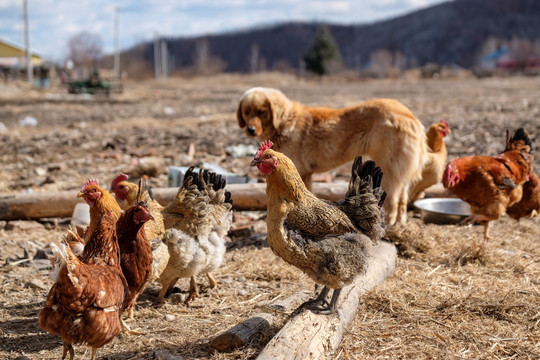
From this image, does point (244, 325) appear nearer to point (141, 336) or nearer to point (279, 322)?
point (279, 322)

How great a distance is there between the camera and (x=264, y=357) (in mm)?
2963

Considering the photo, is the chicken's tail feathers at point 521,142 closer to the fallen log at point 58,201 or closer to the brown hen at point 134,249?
the fallen log at point 58,201

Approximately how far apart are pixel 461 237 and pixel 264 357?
3.68 m

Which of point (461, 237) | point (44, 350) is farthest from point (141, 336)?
point (461, 237)

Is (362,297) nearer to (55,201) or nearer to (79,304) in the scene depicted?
(79,304)

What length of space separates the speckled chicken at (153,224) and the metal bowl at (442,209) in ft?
11.6

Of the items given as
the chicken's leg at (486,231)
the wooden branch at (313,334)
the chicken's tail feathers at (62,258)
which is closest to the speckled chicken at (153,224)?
the chicken's tail feathers at (62,258)

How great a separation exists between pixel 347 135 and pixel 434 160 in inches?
46.0

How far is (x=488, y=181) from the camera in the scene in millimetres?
5910

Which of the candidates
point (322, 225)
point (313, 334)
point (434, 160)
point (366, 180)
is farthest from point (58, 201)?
point (434, 160)

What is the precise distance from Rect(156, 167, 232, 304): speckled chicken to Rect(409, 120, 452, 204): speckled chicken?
2.78 meters

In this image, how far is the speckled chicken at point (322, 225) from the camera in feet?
11.9

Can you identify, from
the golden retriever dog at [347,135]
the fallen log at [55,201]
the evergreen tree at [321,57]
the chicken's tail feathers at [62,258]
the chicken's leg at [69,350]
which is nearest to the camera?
the chicken's tail feathers at [62,258]

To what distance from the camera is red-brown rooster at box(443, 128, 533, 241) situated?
5.89m
